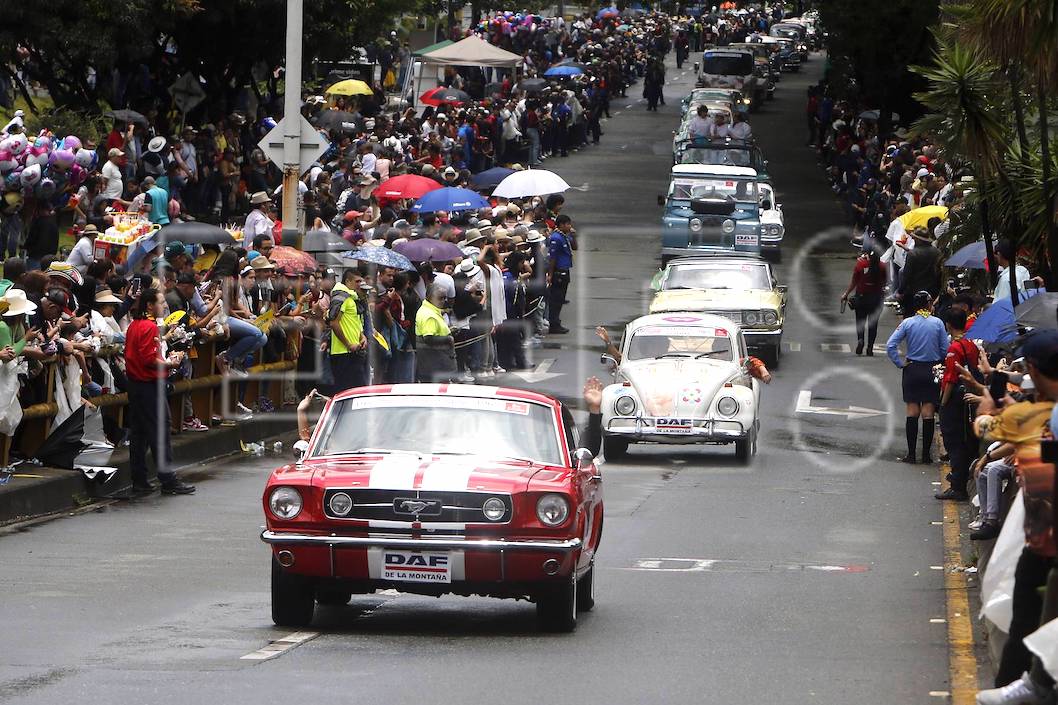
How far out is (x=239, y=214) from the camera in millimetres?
33469

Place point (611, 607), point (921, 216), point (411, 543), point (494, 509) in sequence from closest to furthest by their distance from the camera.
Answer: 1. point (411, 543)
2. point (494, 509)
3. point (611, 607)
4. point (921, 216)

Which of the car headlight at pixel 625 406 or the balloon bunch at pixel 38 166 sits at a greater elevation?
the balloon bunch at pixel 38 166

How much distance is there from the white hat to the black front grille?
Result: 19.4ft

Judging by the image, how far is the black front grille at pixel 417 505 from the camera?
10516mm

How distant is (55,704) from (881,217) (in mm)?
28235

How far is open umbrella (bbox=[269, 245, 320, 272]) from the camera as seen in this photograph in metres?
22.1


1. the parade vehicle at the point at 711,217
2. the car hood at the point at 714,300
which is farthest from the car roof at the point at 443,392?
the parade vehicle at the point at 711,217

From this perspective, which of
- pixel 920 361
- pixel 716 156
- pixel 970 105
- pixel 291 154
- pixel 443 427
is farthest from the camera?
pixel 716 156

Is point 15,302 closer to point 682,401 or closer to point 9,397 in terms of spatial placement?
point 9,397

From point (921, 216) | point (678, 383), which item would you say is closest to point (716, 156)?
point (921, 216)

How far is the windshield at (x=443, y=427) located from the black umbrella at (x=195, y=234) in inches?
421

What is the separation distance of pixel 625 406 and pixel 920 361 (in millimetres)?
3220

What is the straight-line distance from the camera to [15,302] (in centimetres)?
1548

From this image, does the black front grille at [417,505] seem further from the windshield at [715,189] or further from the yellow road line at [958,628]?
the windshield at [715,189]
